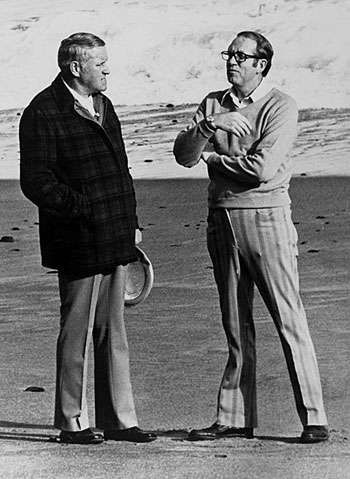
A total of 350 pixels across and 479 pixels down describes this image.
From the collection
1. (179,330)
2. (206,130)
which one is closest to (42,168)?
(206,130)

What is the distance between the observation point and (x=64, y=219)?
5324 mm

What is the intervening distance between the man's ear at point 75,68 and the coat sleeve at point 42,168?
169mm

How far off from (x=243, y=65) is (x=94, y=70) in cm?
49

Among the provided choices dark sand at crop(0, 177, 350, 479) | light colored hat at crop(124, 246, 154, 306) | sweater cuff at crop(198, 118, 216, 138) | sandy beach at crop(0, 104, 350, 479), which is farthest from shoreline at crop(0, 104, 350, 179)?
sweater cuff at crop(198, 118, 216, 138)

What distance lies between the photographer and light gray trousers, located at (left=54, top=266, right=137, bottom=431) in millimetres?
5359

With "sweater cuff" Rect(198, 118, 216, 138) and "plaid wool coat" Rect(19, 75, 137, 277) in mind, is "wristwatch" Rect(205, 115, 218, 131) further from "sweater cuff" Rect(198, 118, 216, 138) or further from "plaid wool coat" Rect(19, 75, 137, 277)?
"plaid wool coat" Rect(19, 75, 137, 277)

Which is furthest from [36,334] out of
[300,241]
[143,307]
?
[300,241]

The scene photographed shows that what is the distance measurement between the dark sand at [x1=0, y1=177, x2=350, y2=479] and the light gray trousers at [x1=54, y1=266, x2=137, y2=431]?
4.7 inches

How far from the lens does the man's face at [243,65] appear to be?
525cm

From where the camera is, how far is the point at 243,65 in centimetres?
525

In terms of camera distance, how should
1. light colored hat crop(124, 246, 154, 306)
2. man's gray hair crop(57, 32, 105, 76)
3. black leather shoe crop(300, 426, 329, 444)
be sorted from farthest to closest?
1. light colored hat crop(124, 246, 154, 306)
2. black leather shoe crop(300, 426, 329, 444)
3. man's gray hair crop(57, 32, 105, 76)

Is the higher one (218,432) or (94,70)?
(94,70)

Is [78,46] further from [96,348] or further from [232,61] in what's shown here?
[96,348]

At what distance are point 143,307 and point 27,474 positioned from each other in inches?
154
